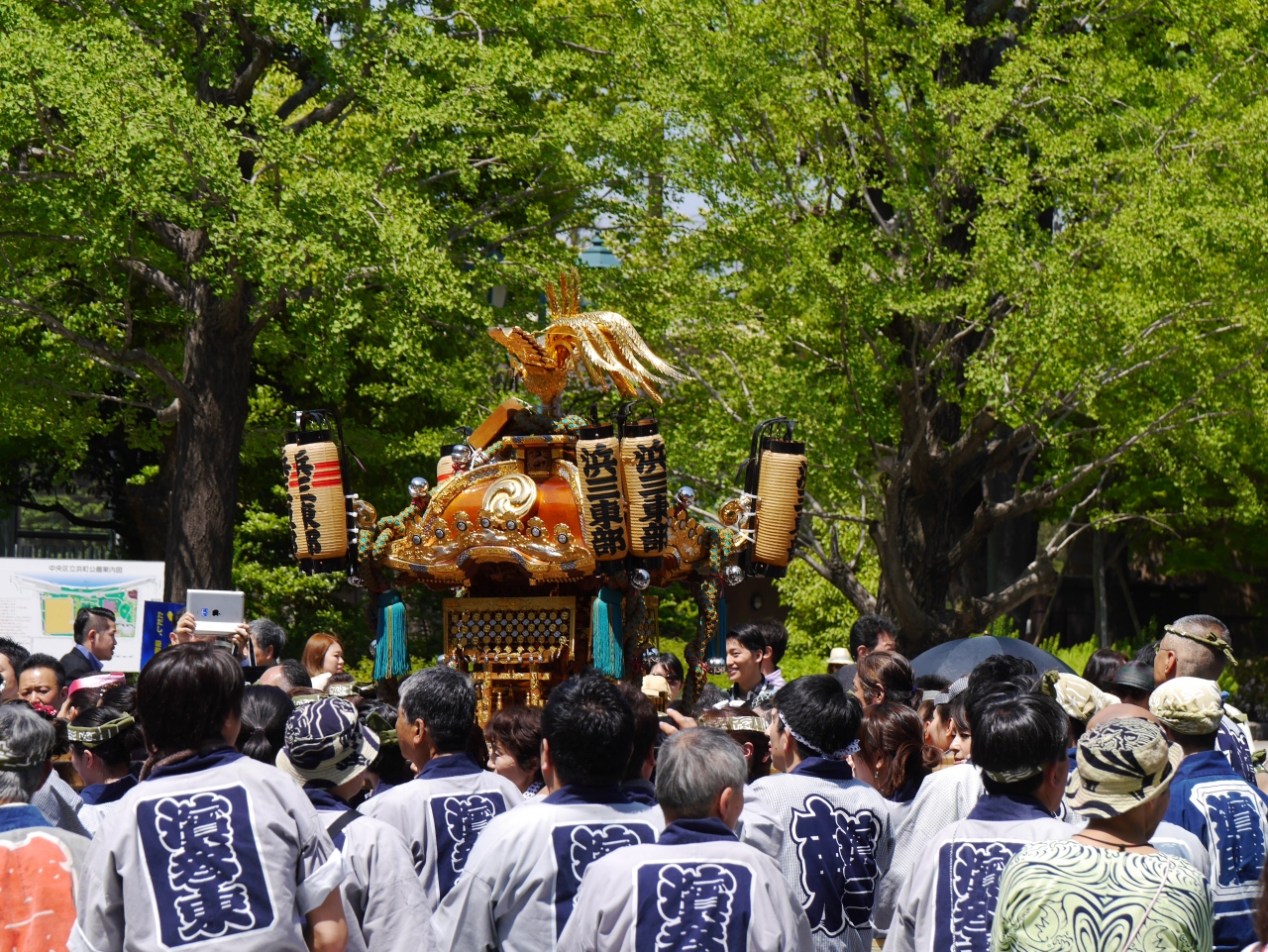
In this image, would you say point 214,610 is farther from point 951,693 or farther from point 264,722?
point 951,693

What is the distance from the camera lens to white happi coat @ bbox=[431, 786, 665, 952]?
12.2 feet

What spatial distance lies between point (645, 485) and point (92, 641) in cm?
385

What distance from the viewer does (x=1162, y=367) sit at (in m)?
14.1

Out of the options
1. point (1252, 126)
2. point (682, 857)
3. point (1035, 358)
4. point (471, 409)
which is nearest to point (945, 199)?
point (1035, 358)

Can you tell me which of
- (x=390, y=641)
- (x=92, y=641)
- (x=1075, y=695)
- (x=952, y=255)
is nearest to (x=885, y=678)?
(x=1075, y=695)

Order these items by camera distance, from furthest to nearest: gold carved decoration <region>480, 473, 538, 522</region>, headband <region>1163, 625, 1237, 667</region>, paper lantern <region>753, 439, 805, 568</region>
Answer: paper lantern <region>753, 439, 805, 568</region>
gold carved decoration <region>480, 473, 538, 522</region>
headband <region>1163, 625, 1237, 667</region>

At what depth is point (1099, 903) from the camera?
3.06 meters

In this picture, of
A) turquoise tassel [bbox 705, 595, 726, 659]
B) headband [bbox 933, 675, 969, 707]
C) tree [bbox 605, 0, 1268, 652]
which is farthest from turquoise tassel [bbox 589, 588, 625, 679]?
tree [bbox 605, 0, 1268, 652]

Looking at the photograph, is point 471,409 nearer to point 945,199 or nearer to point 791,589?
point 945,199

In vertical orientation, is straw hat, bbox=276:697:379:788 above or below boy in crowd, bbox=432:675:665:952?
above

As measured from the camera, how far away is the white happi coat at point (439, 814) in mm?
4293

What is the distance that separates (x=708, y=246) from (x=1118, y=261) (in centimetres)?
421

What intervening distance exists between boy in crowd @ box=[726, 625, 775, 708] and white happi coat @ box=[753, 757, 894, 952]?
3239 mm

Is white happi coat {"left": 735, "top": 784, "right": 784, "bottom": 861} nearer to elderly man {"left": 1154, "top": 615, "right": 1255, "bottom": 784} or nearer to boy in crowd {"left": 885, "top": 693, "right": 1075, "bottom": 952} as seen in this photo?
boy in crowd {"left": 885, "top": 693, "right": 1075, "bottom": 952}
